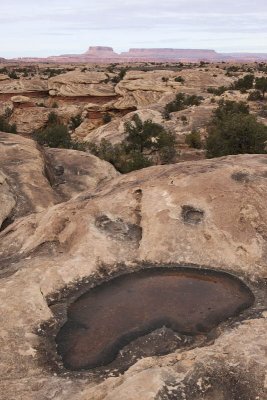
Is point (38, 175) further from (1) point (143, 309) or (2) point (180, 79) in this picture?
(2) point (180, 79)

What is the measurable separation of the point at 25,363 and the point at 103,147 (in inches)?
988

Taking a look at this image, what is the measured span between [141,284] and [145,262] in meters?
0.92

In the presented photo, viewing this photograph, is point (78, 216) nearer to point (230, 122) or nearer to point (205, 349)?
point (205, 349)

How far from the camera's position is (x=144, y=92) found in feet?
191

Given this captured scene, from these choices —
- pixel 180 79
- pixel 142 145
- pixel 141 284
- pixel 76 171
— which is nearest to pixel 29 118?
pixel 180 79

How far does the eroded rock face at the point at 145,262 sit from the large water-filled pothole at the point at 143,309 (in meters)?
0.28

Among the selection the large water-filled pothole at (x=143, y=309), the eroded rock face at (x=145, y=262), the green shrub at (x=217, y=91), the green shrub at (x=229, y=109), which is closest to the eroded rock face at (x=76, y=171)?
the eroded rock face at (x=145, y=262)

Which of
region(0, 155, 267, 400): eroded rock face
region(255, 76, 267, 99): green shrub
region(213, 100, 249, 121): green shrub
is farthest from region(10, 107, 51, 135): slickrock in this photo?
region(0, 155, 267, 400): eroded rock face

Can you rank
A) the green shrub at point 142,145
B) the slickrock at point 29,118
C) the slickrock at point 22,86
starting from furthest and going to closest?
the slickrock at point 22,86, the slickrock at point 29,118, the green shrub at point 142,145

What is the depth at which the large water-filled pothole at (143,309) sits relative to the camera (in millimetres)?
8844

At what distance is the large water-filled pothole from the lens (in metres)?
8.84

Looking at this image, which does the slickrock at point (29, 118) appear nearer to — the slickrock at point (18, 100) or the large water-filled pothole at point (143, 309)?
the slickrock at point (18, 100)

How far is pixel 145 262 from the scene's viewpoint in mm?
11742

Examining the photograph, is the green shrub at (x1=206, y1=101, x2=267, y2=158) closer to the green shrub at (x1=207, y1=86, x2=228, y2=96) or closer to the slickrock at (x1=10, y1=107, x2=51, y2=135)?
the green shrub at (x1=207, y1=86, x2=228, y2=96)
